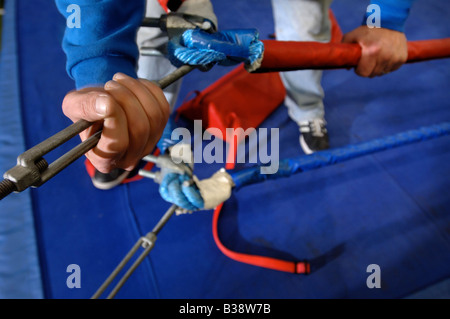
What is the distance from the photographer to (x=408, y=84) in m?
1.42

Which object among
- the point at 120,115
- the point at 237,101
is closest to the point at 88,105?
the point at 120,115

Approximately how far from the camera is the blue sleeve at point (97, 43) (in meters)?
0.46

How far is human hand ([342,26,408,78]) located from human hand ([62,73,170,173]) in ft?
1.72

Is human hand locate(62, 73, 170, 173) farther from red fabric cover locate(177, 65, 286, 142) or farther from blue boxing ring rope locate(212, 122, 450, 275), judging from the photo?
red fabric cover locate(177, 65, 286, 142)

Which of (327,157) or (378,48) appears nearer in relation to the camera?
(378,48)

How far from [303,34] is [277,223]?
0.64m

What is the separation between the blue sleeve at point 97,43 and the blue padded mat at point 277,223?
0.56m

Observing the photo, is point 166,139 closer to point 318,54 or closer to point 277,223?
point 277,223

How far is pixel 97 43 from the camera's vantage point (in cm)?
48

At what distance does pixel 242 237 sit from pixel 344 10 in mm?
1637

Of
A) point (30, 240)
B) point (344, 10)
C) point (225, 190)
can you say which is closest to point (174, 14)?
point (225, 190)

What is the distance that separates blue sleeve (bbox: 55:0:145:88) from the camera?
18.3 inches

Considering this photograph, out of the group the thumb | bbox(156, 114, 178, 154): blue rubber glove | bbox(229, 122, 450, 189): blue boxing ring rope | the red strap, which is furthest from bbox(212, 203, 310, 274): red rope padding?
the thumb
